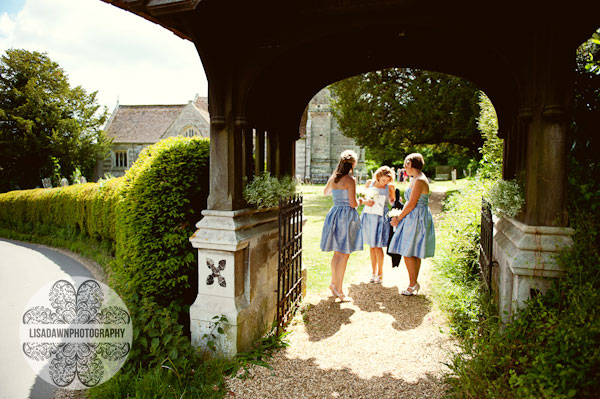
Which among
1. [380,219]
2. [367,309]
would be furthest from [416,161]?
[367,309]

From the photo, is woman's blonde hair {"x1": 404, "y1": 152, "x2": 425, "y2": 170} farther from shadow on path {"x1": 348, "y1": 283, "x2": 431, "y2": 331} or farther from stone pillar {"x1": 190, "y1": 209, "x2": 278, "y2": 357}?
stone pillar {"x1": 190, "y1": 209, "x2": 278, "y2": 357}

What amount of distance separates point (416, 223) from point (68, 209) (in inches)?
414

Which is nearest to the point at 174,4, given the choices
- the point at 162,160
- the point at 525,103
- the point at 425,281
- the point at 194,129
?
the point at 162,160

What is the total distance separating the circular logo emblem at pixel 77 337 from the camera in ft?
12.1

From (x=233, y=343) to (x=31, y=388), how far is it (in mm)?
2328

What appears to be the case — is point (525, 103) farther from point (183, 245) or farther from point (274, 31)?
point (183, 245)

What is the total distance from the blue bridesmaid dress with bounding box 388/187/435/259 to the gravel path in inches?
28.8

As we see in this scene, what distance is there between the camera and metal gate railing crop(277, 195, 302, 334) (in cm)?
421

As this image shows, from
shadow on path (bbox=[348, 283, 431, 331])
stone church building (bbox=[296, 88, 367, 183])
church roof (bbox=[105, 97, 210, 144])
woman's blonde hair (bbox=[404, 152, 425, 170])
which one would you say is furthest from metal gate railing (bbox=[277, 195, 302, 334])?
church roof (bbox=[105, 97, 210, 144])

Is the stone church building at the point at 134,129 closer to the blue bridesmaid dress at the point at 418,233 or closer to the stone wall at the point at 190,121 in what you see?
the stone wall at the point at 190,121

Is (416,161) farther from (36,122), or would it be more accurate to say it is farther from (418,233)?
(36,122)

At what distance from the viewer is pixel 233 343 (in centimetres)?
365

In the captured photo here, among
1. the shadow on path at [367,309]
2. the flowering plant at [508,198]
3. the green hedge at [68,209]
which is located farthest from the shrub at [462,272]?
the green hedge at [68,209]

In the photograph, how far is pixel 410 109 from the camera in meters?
16.8
